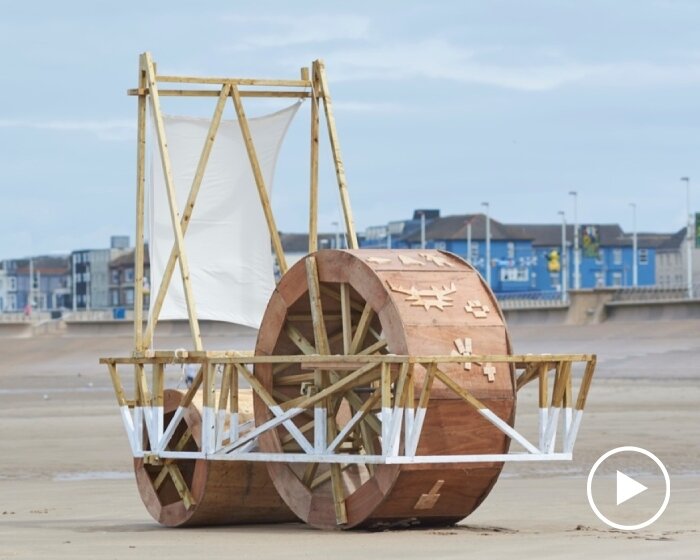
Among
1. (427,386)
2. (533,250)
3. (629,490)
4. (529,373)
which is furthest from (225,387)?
(533,250)

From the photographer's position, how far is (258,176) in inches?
630

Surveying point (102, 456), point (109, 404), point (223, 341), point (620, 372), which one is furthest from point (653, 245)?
point (102, 456)

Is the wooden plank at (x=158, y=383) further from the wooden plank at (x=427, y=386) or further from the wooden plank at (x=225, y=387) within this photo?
Result: the wooden plank at (x=427, y=386)

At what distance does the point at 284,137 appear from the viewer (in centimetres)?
1633

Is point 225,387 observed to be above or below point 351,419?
above

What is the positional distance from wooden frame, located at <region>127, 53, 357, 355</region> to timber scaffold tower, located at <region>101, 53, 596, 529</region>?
0.03 m

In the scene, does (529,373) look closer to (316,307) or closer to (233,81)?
(316,307)

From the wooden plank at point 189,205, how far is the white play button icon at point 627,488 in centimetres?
420

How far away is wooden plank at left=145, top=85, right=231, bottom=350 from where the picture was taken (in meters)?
15.3

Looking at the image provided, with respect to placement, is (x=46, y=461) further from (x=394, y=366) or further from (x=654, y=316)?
(x=654, y=316)

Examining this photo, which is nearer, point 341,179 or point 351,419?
point 351,419

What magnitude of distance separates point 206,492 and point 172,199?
2.60 m

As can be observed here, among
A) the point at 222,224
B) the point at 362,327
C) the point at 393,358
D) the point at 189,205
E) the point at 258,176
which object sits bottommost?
the point at 393,358

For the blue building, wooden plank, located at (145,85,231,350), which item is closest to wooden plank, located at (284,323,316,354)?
wooden plank, located at (145,85,231,350)
